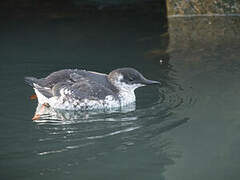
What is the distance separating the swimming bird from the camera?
7.68 metres

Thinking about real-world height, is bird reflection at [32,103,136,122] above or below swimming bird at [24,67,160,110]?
below

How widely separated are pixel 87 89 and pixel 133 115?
81cm

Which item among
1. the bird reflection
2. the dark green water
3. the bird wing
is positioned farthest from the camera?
the bird wing

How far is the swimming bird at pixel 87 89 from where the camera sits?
7.68 m

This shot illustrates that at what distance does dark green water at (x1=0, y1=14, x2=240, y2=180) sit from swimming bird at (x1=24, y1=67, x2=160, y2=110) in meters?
0.21

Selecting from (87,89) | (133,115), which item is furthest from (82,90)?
(133,115)

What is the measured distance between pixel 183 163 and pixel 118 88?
2.35m

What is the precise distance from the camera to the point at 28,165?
19.5ft

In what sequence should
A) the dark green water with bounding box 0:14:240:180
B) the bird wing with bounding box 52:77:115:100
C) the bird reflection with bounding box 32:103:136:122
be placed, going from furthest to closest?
the bird wing with bounding box 52:77:115:100
the bird reflection with bounding box 32:103:136:122
the dark green water with bounding box 0:14:240:180

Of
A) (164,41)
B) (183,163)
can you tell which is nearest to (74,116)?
(183,163)

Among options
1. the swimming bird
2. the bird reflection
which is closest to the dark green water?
the bird reflection

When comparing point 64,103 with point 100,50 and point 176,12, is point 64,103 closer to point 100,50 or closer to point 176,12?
point 100,50

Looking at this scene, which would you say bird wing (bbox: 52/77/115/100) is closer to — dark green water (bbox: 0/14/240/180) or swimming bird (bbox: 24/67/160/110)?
swimming bird (bbox: 24/67/160/110)

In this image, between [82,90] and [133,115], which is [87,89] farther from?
[133,115]
